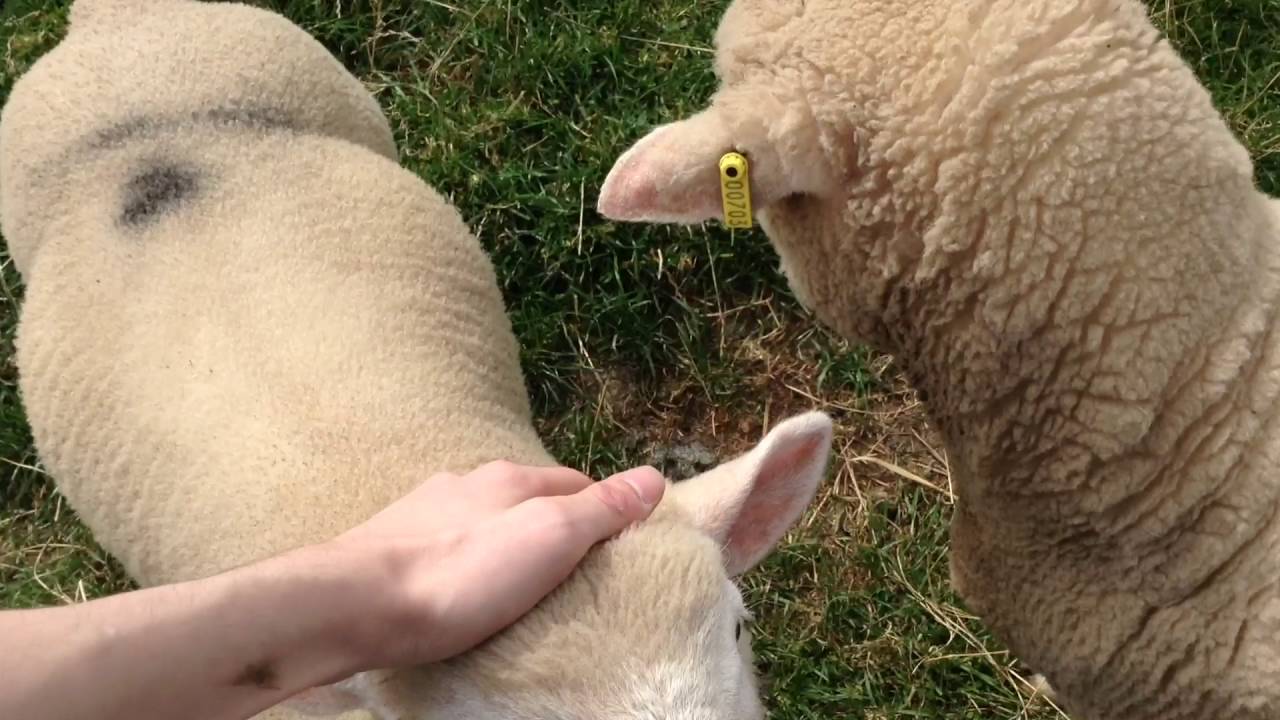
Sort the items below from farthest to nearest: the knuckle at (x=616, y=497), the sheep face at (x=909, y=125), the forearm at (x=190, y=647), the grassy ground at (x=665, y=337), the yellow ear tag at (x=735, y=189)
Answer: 1. the grassy ground at (x=665, y=337)
2. the yellow ear tag at (x=735, y=189)
3. the sheep face at (x=909, y=125)
4. the knuckle at (x=616, y=497)
5. the forearm at (x=190, y=647)

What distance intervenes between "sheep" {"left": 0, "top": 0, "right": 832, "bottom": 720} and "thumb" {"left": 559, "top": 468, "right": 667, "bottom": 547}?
0.03m

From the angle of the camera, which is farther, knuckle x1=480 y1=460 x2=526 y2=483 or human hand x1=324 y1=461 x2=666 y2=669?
knuckle x1=480 y1=460 x2=526 y2=483

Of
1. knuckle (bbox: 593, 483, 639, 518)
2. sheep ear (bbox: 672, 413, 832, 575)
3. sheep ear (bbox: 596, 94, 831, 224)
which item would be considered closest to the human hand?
knuckle (bbox: 593, 483, 639, 518)

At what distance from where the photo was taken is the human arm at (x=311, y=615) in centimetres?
121

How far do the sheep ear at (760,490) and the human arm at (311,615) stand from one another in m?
0.19

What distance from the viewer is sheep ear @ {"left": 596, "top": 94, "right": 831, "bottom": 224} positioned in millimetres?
1737

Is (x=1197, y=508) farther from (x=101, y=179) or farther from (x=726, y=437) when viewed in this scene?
(x=101, y=179)

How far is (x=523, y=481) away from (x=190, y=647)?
52 centimetres

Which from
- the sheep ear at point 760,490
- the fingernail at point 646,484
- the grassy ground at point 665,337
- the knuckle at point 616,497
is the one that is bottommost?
the grassy ground at point 665,337

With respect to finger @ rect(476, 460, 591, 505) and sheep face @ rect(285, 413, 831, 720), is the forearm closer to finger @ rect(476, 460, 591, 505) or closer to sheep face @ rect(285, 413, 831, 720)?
sheep face @ rect(285, 413, 831, 720)

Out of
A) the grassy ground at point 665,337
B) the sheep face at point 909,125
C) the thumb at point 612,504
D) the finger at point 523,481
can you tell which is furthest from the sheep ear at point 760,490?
the grassy ground at point 665,337

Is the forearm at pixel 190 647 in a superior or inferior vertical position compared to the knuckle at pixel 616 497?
inferior

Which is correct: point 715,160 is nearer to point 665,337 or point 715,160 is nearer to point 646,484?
point 646,484

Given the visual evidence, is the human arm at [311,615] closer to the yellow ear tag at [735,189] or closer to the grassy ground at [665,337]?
the yellow ear tag at [735,189]
